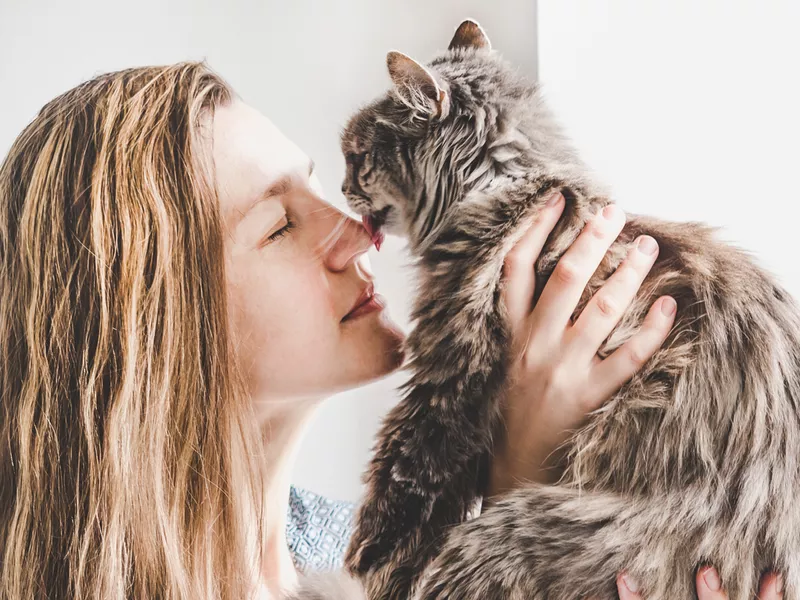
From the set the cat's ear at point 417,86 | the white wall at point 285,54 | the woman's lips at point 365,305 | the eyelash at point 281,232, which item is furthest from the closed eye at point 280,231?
the white wall at point 285,54

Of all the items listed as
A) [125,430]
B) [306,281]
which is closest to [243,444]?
[125,430]

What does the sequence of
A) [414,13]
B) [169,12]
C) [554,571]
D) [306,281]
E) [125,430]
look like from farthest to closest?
[169,12] → [414,13] → [306,281] → [125,430] → [554,571]

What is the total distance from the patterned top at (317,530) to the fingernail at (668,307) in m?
0.88

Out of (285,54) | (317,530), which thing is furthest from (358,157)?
(285,54)

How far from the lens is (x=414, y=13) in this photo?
6.22 ft

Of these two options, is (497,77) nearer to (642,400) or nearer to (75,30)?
(642,400)

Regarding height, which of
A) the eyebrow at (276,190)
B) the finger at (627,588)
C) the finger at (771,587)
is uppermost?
the eyebrow at (276,190)

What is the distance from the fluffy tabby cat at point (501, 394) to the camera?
821mm

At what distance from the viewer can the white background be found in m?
1.36

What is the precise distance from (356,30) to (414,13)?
0.21 meters

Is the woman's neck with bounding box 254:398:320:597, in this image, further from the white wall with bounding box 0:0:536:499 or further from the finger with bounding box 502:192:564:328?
the white wall with bounding box 0:0:536:499

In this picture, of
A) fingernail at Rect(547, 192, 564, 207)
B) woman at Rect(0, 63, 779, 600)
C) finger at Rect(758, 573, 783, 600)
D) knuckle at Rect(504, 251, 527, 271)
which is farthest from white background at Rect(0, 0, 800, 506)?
finger at Rect(758, 573, 783, 600)

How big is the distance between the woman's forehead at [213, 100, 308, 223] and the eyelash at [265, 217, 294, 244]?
0.21ft

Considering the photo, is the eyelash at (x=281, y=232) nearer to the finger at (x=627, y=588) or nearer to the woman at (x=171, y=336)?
the woman at (x=171, y=336)
